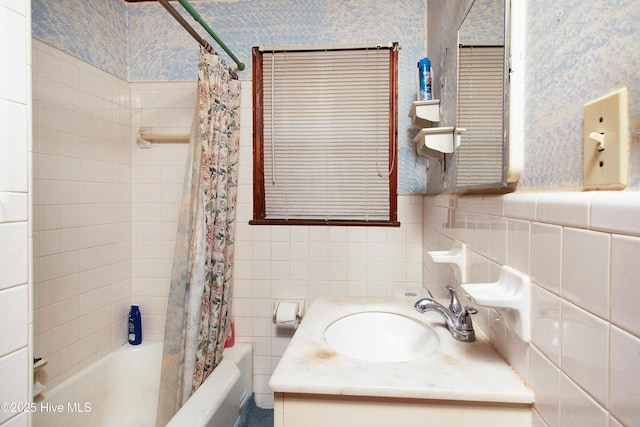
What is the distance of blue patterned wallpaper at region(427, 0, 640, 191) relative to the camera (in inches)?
15.1

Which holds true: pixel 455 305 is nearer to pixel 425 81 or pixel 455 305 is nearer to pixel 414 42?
pixel 425 81

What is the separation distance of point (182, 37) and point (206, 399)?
1.89 m

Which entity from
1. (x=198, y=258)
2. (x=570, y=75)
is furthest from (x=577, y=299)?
(x=198, y=258)

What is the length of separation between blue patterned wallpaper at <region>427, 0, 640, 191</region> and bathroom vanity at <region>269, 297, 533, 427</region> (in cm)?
41

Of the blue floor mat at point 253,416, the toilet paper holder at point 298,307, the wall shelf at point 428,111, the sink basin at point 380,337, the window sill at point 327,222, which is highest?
the wall shelf at point 428,111

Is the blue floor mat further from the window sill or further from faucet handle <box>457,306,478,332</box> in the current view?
faucet handle <box>457,306,478,332</box>

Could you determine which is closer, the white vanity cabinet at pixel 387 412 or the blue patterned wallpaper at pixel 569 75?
the blue patterned wallpaper at pixel 569 75

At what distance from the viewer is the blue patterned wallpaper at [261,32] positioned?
Result: 1.73 meters

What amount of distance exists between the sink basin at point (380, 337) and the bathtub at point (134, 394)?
2.10 ft

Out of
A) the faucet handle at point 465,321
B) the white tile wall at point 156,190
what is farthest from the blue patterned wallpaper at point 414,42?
the faucet handle at point 465,321

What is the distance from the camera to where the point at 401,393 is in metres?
0.66

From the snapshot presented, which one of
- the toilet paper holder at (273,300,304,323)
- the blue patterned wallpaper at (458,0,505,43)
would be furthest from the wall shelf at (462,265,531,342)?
the toilet paper holder at (273,300,304,323)

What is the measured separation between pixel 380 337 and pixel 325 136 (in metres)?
1.10

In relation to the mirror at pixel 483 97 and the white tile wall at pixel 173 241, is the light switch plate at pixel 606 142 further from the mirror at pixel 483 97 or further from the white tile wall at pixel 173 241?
the mirror at pixel 483 97
